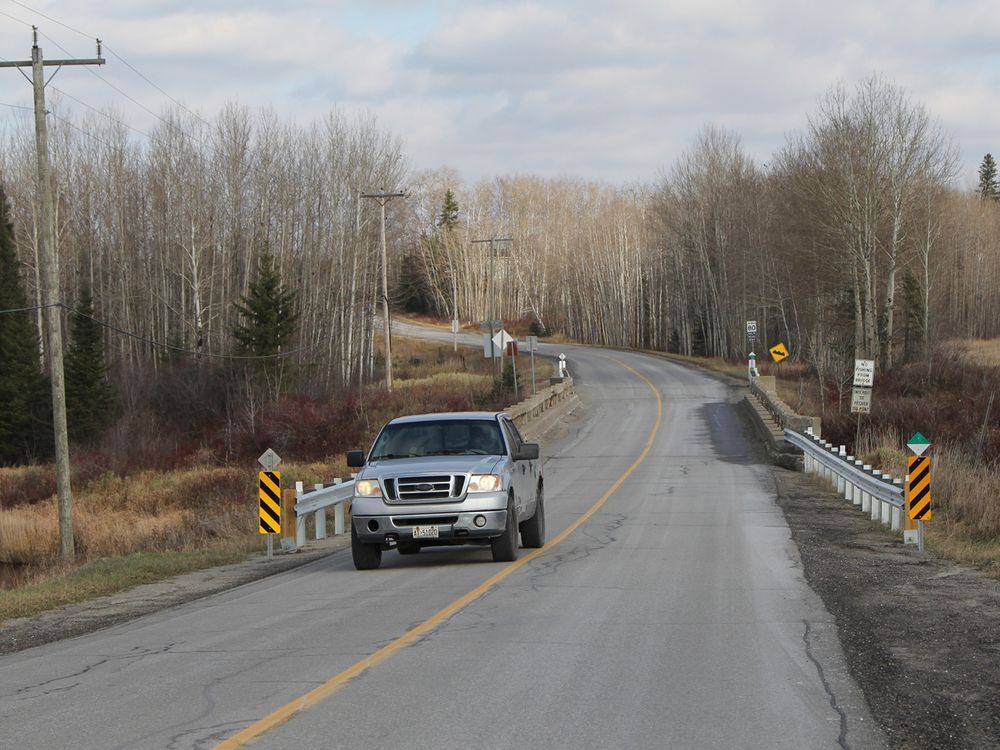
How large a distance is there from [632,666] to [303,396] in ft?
172

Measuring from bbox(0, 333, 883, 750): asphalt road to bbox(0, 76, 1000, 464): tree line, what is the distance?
3982cm

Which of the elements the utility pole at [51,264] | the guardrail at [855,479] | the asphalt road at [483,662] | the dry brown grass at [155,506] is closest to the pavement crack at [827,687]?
the asphalt road at [483,662]

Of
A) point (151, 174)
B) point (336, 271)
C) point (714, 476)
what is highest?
point (151, 174)

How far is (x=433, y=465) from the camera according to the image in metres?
14.9

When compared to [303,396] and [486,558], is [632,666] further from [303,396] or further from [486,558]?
[303,396]

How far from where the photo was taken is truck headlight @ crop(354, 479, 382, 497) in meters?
14.7

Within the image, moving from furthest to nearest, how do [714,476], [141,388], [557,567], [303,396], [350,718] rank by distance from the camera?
[141,388]
[303,396]
[714,476]
[557,567]
[350,718]

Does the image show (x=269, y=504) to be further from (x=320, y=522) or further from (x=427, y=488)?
(x=427, y=488)

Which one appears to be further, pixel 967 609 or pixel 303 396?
pixel 303 396

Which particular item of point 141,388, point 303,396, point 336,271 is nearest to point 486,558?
point 303,396

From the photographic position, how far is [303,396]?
5994 cm

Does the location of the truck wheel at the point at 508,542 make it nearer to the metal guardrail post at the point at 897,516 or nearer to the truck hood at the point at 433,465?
the truck hood at the point at 433,465

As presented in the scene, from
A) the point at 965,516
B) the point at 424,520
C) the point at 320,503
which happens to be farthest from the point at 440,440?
the point at 965,516

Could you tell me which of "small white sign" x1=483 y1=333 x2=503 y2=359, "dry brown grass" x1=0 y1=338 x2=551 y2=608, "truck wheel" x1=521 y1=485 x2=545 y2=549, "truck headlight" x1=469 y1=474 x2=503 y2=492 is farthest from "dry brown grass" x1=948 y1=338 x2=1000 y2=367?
"truck headlight" x1=469 y1=474 x2=503 y2=492
